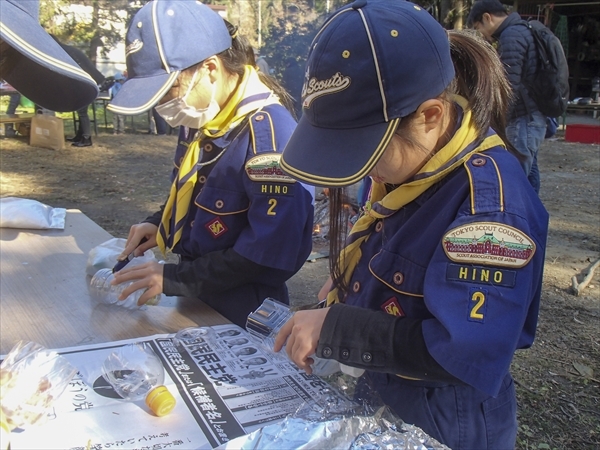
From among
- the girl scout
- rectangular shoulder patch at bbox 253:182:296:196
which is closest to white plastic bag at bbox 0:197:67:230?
rectangular shoulder patch at bbox 253:182:296:196

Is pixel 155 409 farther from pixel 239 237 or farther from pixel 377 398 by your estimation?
pixel 239 237

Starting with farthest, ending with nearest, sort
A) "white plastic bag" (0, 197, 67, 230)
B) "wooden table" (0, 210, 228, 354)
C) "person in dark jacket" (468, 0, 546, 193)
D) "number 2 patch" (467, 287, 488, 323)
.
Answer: "person in dark jacket" (468, 0, 546, 193) → "white plastic bag" (0, 197, 67, 230) → "wooden table" (0, 210, 228, 354) → "number 2 patch" (467, 287, 488, 323)

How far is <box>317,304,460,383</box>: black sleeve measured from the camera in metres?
0.96

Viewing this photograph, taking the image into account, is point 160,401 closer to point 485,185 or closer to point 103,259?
point 485,185

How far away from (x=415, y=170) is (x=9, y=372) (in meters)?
0.83

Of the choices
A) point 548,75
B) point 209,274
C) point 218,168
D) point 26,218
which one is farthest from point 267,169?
point 548,75

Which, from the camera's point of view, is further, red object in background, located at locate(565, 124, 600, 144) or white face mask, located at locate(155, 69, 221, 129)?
red object in background, located at locate(565, 124, 600, 144)

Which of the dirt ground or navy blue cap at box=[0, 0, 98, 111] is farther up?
navy blue cap at box=[0, 0, 98, 111]

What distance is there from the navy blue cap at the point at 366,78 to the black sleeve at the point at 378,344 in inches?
9.7

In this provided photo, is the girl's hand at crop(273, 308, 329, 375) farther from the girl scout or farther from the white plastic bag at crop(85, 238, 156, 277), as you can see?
the white plastic bag at crop(85, 238, 156, 277)

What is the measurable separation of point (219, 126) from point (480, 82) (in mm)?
813

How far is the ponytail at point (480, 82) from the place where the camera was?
1.03m

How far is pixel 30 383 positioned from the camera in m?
1.06

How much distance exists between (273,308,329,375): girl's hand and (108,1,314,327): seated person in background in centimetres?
42
